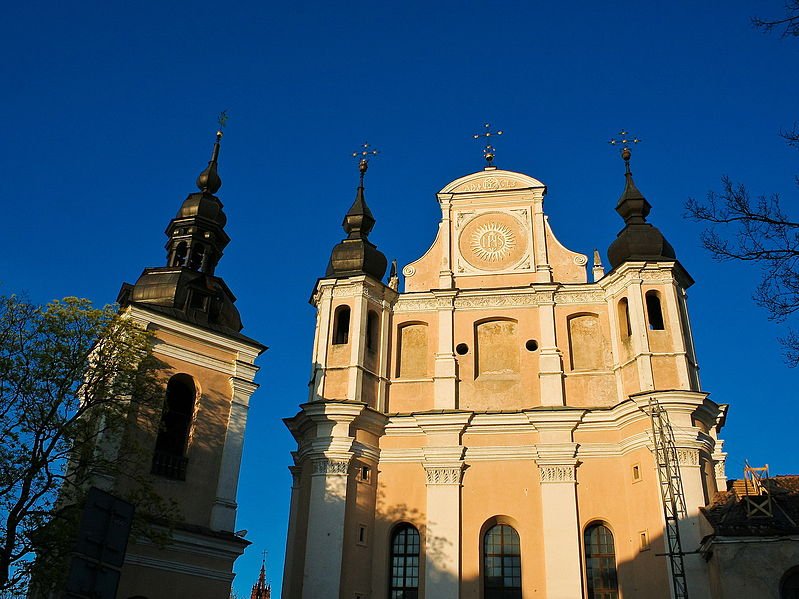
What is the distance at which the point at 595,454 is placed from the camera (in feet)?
68.4

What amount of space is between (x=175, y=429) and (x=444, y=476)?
7081 mm

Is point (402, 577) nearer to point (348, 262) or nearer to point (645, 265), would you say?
point (348, 262)

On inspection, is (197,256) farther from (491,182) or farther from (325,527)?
(491,182)

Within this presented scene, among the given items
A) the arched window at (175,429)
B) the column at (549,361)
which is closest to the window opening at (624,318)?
the column at (549,361)

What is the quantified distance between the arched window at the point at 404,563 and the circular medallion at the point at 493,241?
843 cm

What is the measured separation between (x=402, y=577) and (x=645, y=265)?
10857mm

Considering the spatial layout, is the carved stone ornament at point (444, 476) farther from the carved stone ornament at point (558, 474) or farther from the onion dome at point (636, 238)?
the onion dome at point (636, 238)

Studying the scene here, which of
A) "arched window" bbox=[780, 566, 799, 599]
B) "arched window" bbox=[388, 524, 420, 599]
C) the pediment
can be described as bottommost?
"arched window" bbox=[780, 566, 799, 599]

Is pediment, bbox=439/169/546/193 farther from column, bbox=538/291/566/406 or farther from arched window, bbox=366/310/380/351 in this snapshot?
arched window, bbox=366/310/380/351

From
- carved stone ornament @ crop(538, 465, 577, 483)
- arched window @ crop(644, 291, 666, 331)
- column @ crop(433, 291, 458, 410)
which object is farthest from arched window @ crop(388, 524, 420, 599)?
arched window @ crop(644, 291, 666, 331)

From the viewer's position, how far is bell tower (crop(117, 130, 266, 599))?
1723 centimetres

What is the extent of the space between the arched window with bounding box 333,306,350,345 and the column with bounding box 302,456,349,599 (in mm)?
3873

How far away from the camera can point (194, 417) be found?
63.1 feet

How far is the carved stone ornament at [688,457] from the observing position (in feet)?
63.5
